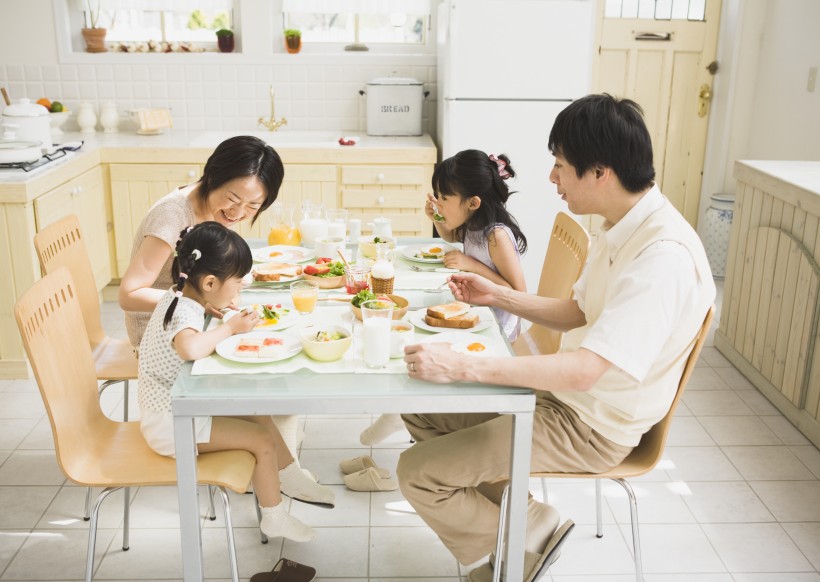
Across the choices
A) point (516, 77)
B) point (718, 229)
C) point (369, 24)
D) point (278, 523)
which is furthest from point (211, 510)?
point (718, 229)

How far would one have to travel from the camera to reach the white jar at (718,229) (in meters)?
5.04

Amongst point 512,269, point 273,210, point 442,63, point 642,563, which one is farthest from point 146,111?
point 642,563

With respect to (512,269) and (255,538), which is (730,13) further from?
(255,538)

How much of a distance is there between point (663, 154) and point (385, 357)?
413 cm

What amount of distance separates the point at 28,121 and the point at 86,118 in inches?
41.2

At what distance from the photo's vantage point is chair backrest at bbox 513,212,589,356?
8.30 feet

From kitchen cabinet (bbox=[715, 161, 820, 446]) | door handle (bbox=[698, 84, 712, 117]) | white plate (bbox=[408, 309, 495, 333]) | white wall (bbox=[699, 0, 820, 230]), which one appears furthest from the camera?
door handle (bbox=[698, 84, 712, 117])

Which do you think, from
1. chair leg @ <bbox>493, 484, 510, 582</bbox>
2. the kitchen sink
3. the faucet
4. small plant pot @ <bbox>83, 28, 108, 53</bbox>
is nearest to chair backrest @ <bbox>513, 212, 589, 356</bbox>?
chair leg @ <bbox>493, 484, 510, 582</bbox>

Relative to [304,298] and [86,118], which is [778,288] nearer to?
[304,298]

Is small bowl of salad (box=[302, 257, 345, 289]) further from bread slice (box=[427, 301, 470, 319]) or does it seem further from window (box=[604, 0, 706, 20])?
window (box=[604, 0, 706, 20])

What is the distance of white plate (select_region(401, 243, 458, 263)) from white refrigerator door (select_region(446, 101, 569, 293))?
148cm

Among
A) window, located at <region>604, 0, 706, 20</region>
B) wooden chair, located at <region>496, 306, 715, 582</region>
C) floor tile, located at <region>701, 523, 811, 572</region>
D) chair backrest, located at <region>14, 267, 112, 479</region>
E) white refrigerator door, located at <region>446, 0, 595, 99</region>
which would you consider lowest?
floor tile, located at <region>701, 523, 811, 572</region>

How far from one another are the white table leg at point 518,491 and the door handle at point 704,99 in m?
4.14

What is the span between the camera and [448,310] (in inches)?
82.4
